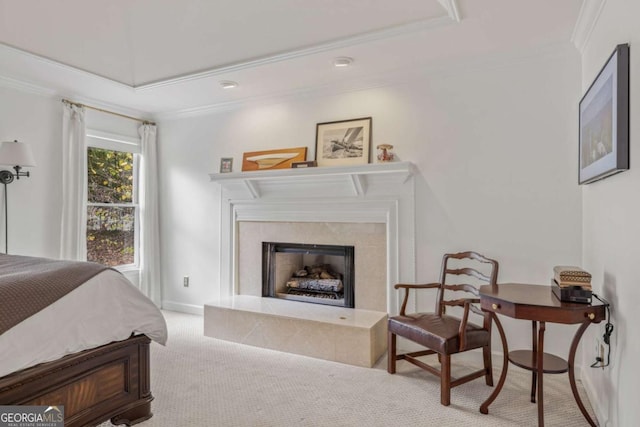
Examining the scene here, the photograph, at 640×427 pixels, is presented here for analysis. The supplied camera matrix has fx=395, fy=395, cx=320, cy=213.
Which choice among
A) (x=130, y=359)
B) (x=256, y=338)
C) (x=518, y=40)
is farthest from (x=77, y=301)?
(x=518, y=40)

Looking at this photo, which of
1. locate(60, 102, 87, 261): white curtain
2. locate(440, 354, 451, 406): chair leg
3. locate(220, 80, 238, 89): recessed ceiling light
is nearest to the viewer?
locate(440, 354, 451, 406): chair leg

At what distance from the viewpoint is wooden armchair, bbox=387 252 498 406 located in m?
2.44

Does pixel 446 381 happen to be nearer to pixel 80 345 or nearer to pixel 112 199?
pixel 80 345

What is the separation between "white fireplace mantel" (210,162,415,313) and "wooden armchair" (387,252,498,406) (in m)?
0.39

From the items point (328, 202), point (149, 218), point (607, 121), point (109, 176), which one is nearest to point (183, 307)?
point (149, 218)

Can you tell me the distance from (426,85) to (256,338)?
2.63m

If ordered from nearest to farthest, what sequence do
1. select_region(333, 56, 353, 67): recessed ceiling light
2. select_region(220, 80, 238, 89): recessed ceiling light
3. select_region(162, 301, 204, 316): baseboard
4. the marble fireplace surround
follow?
select_region(333, 56, 353, 67): recessed ceiling light
the marble fireplace surround
select_region(220, 80, 238, 89): recessed ceiling light
select_region(162, 301, 204, 316): baseboard

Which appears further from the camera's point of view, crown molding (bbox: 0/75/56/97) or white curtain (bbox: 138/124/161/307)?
white curtain (bbox: 138/124/161/307)

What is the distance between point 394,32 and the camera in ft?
8.86

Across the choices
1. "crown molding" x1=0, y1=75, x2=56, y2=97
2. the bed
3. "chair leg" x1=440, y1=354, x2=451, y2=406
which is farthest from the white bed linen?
"crown molding" x1=0, y1=75, x2=56, y2=97

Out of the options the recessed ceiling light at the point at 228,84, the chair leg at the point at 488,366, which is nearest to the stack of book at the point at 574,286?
the chair leg at the point at 488,366

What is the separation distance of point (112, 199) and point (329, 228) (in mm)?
2549

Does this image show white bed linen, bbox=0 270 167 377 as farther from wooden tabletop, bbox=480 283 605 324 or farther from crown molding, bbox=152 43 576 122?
crown molding, bbox=152 43 576 122

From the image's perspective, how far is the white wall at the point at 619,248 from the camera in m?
1.65
